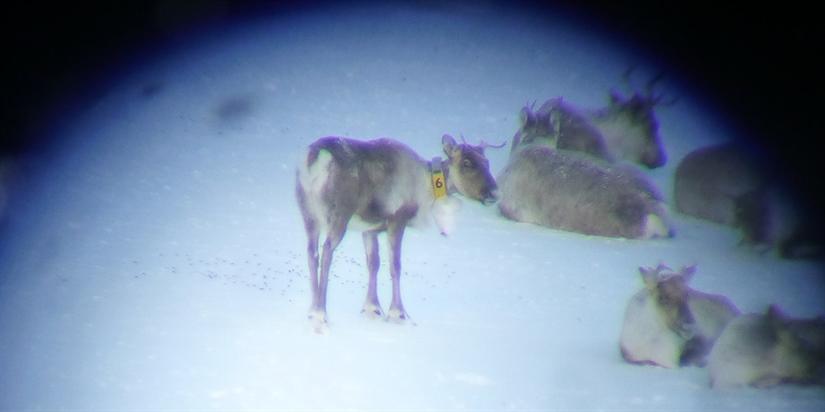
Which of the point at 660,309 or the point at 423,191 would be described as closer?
the point at 660,309

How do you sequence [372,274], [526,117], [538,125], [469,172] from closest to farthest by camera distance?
1. [372,274]
2. [469,172]
3. [526,117]
4. [538,125]

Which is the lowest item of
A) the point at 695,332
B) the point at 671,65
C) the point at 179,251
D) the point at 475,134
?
the point at 695,332

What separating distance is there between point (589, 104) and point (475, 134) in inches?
33.3

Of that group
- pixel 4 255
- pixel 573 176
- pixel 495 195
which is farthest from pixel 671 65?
pixel 4 255

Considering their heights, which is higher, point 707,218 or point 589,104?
point 589,104

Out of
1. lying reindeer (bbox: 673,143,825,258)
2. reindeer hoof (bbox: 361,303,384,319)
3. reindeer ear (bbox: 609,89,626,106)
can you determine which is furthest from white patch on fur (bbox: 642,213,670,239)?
reindeer hoof (bbox: 361,303,384,319)

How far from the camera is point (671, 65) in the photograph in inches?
158

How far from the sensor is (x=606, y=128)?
4.32m

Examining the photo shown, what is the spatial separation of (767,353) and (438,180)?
158cm

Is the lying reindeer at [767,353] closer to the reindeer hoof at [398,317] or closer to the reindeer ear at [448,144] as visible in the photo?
the reindeer hoof at [398,317]

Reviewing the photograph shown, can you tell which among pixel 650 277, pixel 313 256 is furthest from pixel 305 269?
pixel 650 277

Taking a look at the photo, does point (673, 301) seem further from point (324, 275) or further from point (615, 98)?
point (615, 98)

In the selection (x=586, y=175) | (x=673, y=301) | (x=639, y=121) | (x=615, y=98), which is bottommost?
(x=673, y=301)

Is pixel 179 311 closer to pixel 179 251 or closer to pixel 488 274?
pixel 179 251
